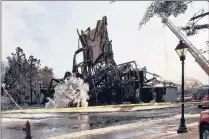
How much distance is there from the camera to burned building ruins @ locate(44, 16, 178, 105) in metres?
48.2

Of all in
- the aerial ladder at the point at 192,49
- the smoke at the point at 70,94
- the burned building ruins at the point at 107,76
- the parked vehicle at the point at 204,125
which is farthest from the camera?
the burned building ruins at the point at 107,76

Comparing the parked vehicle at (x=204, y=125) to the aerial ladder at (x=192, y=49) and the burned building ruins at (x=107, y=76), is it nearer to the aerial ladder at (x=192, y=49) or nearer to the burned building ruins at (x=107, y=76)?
the aerial ladder at (x=192, y=49)

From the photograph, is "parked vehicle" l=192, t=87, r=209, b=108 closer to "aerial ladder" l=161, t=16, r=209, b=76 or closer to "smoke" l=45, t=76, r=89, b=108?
"aerial ladder" l=161, t=16, r=209, b=76

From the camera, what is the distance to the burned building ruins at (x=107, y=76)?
48.2 m

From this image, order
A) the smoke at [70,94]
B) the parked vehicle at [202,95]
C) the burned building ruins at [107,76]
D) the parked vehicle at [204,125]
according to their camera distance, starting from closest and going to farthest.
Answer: the parked vehicle at [204,125] < the parked vehicle at [202,95] < the smoke at [70,94] < the burned building ruins at [107,76]

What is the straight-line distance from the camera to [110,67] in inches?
1932

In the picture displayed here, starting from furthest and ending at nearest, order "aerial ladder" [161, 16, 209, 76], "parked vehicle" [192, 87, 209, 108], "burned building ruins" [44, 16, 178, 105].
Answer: "burned building ruins" [44, 16, 178, 105] → "parked vehicle" [192, 87, 209, 108] → "aerial ladder" [161, 16, 209, 76]

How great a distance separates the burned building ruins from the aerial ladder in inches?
897

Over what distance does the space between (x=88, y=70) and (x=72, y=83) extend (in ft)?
43.0

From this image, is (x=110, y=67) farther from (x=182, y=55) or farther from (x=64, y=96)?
(x=182, y=55)

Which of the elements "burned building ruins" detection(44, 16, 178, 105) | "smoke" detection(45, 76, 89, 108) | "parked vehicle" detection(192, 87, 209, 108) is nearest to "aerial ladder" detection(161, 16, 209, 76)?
"parked vehicle" detection(192, 87, 209, 108)

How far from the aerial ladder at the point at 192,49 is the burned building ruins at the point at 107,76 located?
22.8 meters

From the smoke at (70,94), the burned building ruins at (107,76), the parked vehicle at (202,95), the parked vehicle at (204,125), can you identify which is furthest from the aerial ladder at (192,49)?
the burned building ruins at (107,76)

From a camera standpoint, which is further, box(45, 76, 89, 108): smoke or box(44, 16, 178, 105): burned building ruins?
box(44, 16, 178, 105): burned building ruins
